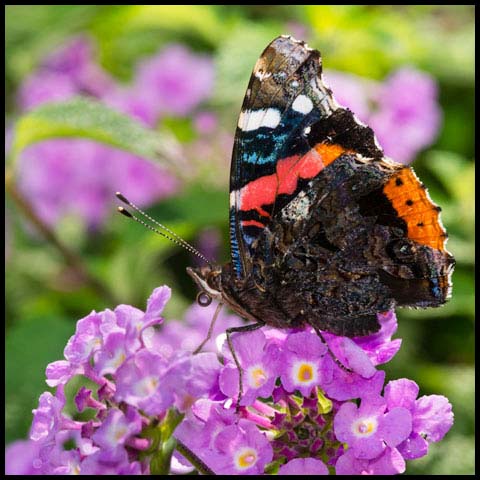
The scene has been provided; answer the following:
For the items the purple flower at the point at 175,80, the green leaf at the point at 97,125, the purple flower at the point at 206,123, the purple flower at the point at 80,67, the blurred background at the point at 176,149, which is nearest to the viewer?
the green leaf at the point at 97,125

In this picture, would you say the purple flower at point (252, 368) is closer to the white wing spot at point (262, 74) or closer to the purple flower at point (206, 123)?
the white wing spot at point (262, 74)

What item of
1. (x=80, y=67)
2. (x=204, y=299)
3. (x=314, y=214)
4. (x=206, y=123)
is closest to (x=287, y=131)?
(x=314, y=214)

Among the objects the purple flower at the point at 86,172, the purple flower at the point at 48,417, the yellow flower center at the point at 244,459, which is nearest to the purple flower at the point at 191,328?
the purple flower at the point at 86,172

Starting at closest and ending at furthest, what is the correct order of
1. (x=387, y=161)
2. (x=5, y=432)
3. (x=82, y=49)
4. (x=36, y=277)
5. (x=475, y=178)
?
(x=387, y=161) → (x=5, y=432) → (x=475, y=178) → (x=36, y=277) → (x=82, y=49)

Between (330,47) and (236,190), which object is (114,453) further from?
(330,47)

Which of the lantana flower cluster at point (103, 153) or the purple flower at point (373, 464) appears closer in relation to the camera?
the purple flower at point (373, 464)

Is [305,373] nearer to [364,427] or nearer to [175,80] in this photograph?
[364,427]

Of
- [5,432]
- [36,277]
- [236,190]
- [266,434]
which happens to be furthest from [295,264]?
[36,277]
